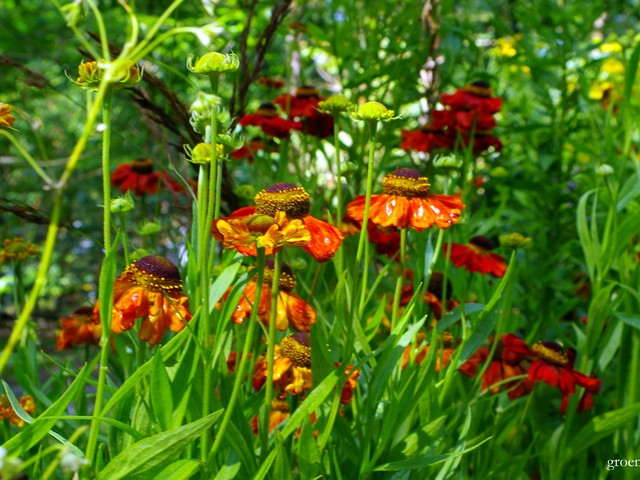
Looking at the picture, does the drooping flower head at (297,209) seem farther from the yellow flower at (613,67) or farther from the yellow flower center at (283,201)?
the yellow flower at (613,67)

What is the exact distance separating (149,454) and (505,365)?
2.56 ft

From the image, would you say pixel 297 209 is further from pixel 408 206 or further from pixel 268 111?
pixel 268 111

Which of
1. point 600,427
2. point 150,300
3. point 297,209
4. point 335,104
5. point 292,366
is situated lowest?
point 600,427

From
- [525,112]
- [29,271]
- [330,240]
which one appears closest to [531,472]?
[330,240]

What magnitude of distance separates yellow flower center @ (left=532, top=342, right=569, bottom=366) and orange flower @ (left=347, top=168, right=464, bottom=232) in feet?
1.26

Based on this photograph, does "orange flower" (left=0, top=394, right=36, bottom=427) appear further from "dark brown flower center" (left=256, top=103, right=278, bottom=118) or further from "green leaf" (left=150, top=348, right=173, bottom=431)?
"dark brown flower center" (left=256, top=103, right=278, bottom=118)

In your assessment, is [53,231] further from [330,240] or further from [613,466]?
[613,466]

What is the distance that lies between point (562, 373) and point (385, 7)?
3.66ft

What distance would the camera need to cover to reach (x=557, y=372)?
4.02 ft

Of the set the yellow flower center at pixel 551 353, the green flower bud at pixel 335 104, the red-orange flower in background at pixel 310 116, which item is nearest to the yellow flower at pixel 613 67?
the red-orange flower in background at pixel 310 116

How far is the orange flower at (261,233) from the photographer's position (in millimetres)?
741

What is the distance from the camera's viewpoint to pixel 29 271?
3920 millimetres

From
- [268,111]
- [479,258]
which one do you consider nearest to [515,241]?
[479,258]

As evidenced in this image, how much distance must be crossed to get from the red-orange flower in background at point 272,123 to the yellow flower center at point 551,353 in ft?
2.05
